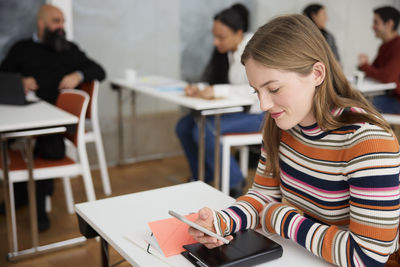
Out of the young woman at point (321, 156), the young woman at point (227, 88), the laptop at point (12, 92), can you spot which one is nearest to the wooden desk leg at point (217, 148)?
the young woman at point (227, 88)

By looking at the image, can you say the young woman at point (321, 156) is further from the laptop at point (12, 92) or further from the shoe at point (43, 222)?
the laptop at point (12, 92)

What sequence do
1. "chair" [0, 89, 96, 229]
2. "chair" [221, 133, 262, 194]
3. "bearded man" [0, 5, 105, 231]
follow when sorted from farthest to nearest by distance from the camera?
"bearded man" [0, 5, 105, 231] < "chair" [221, 133, 262, 194] < "chair" [0, 89, 96, 229]

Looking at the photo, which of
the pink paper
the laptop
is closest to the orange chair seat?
the laptop

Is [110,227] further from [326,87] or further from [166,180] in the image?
[166,180]

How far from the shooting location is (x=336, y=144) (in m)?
Answer: 1.08

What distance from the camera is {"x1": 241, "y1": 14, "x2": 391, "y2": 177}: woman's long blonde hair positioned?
1.04 m

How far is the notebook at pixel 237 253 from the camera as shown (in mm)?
980

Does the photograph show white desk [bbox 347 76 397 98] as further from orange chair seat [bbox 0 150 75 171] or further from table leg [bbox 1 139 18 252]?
table leg [bbox 1 139 18 252]

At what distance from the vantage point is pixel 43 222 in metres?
2.69

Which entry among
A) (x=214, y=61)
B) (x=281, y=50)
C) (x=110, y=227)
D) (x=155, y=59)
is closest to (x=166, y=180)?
(x=214, y=61)

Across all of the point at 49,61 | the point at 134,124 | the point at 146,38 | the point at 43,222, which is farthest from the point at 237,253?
the point at 146,38

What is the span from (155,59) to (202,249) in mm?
3382

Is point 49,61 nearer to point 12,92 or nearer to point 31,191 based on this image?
point 12,92

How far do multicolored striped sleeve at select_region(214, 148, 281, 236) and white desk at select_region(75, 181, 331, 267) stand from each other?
0.26 ft
